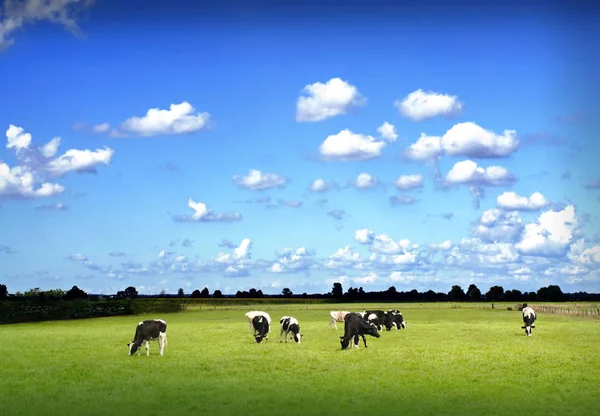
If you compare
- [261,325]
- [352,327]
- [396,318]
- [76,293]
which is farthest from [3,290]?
[352,327]

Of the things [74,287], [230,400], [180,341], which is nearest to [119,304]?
[74,287]

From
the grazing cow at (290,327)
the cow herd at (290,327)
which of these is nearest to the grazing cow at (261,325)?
the cow herd at (290,327)

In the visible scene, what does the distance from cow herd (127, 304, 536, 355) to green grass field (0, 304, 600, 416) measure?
779mm

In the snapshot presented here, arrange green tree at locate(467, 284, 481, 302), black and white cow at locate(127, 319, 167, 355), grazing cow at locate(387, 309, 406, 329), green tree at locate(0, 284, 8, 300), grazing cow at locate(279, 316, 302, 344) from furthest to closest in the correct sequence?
green tree at locate(467, 284, 481, 302) → green tree at locate(0, 284, 8, 300) → grazing cow at locate(387, 309, 406, 329) → grazing cow at locate(279, 316, 302, 344) → black and white cow at locate(127, 319, 167, 355)

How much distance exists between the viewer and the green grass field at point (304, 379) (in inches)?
782

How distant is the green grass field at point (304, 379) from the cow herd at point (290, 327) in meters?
0.78

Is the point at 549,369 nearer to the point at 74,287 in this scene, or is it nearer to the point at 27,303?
the point at 27,303

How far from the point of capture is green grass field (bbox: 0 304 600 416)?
19.9 meters

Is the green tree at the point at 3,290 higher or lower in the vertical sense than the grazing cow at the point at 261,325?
higher

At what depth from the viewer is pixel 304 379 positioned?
24.4m

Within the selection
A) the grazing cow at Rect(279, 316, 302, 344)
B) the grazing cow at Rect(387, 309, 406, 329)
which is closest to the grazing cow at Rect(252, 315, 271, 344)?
the grazing cow at Rect(279, 316, 302, 344)

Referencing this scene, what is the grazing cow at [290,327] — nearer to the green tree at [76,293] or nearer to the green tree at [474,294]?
the green tree at [76,293]

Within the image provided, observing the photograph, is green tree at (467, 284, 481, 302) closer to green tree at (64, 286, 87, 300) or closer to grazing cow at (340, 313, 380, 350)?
green tree at (64, 286, 87, 300)

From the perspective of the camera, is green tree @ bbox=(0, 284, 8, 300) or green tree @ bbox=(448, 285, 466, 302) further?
green tree @ bbox=(448, 285, 466, 302)
